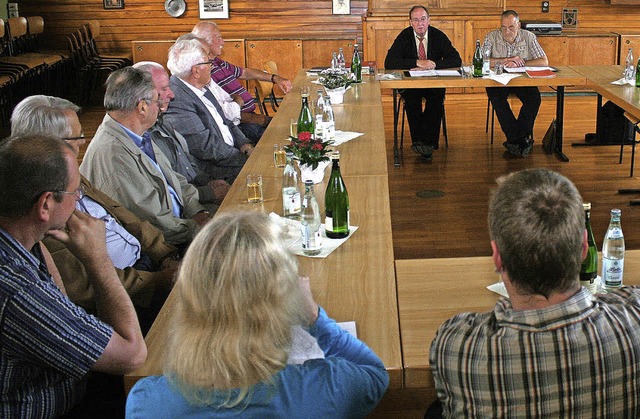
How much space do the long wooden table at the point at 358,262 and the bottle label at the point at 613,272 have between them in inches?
23.8

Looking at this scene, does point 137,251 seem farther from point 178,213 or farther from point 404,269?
point 404,269

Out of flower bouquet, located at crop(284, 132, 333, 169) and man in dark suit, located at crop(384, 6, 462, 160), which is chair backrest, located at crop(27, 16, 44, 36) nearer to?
man in dark suit, located at crop(384, 6, 462, 160)

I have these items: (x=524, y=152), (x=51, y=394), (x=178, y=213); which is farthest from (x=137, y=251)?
(x=524, y=152)

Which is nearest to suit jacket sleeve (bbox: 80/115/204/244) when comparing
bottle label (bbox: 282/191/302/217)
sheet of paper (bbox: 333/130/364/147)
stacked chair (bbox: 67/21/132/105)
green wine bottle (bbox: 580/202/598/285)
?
bottle label (bbox: 282/191/302/217)

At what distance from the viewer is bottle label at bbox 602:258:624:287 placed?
2.24 meters

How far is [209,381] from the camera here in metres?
1.44

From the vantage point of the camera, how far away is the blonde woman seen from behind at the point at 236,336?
1436 mm

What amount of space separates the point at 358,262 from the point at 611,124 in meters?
4.62

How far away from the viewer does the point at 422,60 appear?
21.6 ft

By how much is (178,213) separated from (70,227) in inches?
56.9

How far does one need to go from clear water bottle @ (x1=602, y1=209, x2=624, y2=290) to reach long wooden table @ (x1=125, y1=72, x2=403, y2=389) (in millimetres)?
604

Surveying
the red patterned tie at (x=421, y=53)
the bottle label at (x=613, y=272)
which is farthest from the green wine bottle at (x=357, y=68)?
the bottle label at (x=613, y=272)

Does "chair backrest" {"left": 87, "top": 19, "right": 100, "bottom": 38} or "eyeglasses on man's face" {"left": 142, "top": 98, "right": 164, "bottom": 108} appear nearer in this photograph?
"eyeglasses on man's face" {"left": 142, "top": 98, "right": 164, "bottom": 108}

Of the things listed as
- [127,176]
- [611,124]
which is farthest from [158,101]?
[611,124]
